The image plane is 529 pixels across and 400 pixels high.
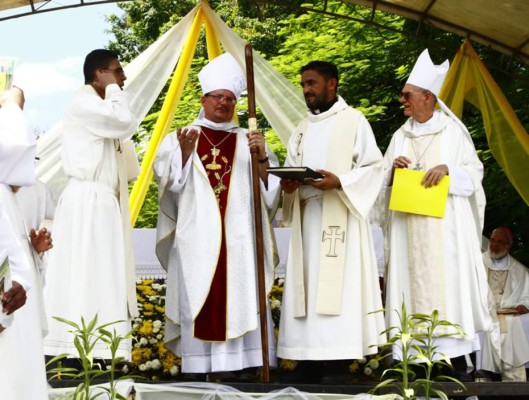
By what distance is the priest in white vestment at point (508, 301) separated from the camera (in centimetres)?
1223

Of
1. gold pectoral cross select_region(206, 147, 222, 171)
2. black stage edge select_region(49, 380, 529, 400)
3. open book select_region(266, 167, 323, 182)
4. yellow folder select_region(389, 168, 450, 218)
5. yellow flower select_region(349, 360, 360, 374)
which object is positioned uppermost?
gold pectoral cross select_region(206, 147, 222, 171)

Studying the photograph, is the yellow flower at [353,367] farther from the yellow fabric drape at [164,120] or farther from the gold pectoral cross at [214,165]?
the yellow fabric drape at [164,120]

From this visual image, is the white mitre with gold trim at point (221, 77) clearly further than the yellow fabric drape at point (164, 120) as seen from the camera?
No

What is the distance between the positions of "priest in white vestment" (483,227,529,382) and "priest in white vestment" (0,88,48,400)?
6.97m

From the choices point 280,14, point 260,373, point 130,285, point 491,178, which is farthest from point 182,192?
point 280,14

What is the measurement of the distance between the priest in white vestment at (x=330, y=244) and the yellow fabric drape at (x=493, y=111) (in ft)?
10.6

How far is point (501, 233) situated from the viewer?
41.9ft

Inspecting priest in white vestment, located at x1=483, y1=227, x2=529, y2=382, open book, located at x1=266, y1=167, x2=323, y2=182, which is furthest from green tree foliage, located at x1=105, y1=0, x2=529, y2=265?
open book, located at x1=266, y1=167, x2=323, y2=182

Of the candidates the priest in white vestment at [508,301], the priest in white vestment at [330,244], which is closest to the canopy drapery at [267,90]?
the priest in white vestment at [508,301]

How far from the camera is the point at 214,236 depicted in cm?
898

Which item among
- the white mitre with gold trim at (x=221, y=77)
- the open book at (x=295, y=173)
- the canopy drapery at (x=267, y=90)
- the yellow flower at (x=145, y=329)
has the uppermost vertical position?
the canopy drapery at (x=267, y=90)

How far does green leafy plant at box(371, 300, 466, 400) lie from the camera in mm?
6453

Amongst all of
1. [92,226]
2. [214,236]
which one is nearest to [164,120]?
[214,236]

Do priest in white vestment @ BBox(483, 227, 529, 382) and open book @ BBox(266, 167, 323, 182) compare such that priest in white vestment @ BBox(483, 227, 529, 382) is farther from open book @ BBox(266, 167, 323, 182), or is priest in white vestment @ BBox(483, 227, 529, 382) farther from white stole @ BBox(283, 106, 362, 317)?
open book @ BBox(266, 167, 323, 182)
